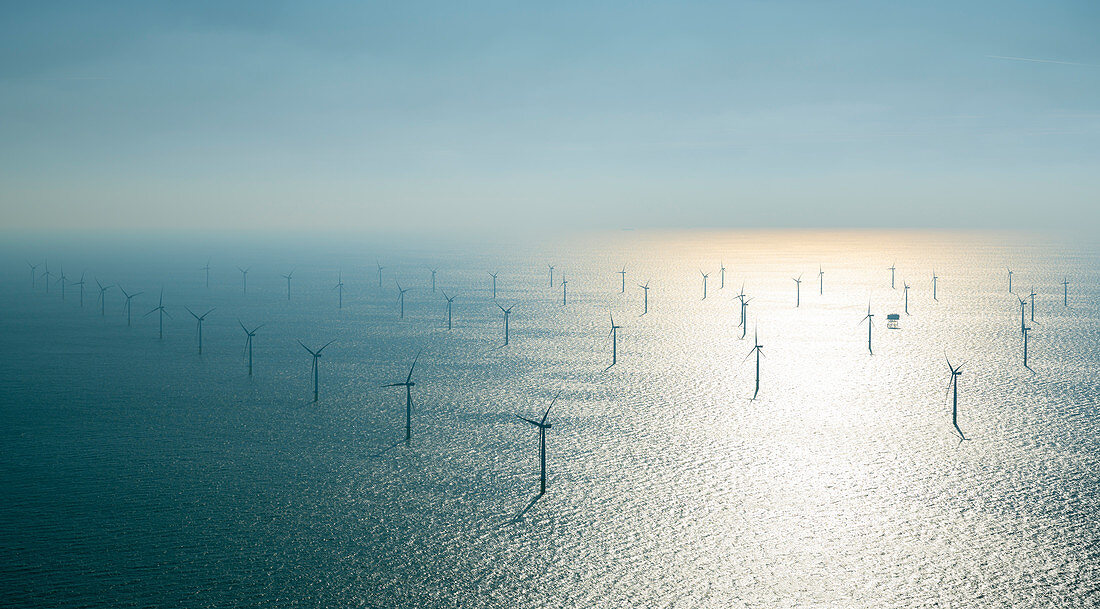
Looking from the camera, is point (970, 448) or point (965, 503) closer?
point (965, 503)

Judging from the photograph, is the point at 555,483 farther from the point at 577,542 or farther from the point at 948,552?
the point at 948,552

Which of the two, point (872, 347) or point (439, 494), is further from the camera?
point (872, 347)

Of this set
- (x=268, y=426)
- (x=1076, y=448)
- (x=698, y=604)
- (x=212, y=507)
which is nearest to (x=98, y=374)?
(x=268, y=426)

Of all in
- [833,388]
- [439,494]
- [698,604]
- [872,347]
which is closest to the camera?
[698,604]

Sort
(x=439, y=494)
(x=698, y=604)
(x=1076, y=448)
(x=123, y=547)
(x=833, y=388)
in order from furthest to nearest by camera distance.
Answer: (x=833, y=388), (x=1076, y=448), (x=439, y=494), (x=123, y=547), (x=698, y=604)

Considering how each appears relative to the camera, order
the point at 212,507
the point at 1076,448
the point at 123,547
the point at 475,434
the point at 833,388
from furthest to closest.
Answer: the point at 833,388 → the point at 475,434 → the point at 1076,448 → the point at 212,507 → the point at 123,547

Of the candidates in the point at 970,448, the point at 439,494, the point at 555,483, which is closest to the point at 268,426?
the point at 439,494

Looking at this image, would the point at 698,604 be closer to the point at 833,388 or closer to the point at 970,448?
the point at 970,448

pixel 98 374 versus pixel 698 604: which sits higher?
pixel 98 374

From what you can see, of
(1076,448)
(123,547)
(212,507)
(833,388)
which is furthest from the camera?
(833,388)
